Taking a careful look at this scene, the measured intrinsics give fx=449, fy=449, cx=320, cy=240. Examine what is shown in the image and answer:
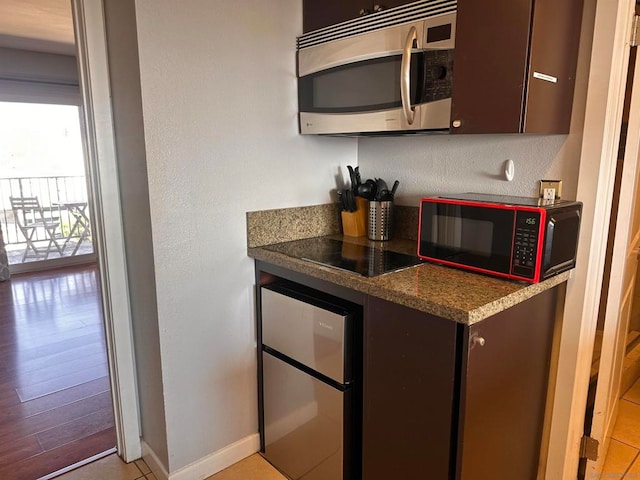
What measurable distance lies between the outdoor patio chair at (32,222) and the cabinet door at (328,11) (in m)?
4.79

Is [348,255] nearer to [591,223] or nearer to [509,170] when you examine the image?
[509,170]

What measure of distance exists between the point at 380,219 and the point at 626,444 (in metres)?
1.57

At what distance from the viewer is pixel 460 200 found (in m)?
1.48

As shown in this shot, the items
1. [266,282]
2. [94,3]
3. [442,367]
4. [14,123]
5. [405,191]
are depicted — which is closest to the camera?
[442,367]

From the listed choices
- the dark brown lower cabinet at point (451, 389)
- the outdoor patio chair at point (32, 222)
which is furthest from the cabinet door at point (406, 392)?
the outdoor patio chair at point (32, 222)

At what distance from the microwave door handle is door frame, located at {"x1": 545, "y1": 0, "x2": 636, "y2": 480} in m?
0.54

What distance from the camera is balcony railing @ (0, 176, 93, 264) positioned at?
201 inches

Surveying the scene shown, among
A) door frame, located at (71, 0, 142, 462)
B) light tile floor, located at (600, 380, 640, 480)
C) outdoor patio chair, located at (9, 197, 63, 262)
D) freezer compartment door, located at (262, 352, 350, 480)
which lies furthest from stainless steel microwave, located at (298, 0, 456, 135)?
outdoor patio chair, located at (9, 197, 63, 262)

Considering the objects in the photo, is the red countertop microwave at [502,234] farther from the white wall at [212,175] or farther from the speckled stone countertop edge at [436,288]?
the white wall at [212,175]

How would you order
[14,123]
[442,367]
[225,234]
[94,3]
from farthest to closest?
[14,123] < [225,234] < [94,3] < [442,367]

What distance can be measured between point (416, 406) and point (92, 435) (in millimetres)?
1678

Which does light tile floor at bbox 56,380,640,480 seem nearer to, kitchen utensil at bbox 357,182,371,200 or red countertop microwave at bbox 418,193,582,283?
red countertop microwave at bbox 418,193,582,283

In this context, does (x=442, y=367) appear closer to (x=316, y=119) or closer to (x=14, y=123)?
(x=316, y=119)

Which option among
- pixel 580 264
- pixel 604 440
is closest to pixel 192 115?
pixel 580 264
